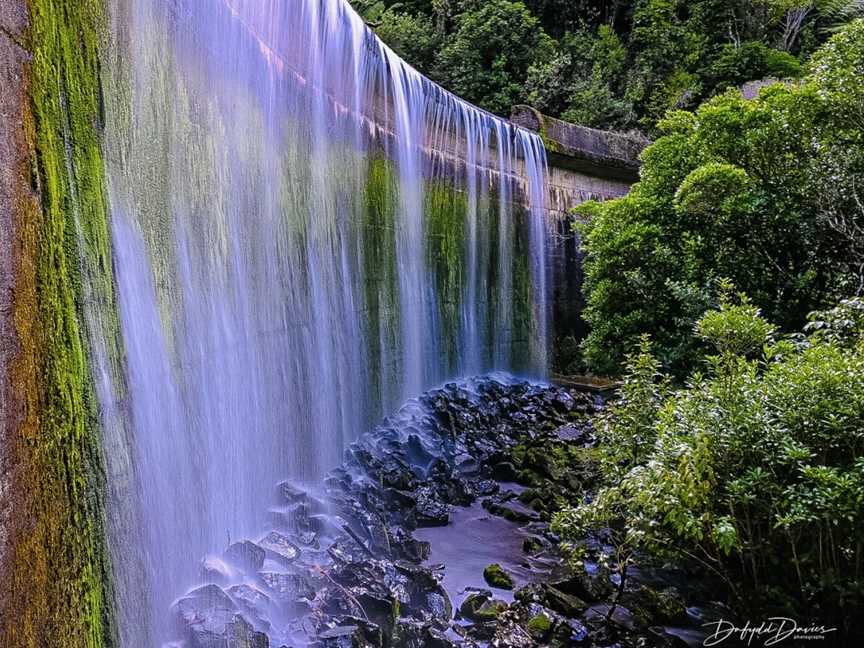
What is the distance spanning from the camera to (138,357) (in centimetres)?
423

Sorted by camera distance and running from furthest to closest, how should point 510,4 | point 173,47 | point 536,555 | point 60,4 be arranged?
point 510,4 < point 536,555 < point 173,47 < point 60,4

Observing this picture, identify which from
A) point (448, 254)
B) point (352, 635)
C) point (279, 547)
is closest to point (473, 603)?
point (352, 635)

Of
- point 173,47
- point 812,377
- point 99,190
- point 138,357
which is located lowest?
point 812,377

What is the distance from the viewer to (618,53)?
881 inches

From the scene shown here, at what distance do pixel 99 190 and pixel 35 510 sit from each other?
184 cm

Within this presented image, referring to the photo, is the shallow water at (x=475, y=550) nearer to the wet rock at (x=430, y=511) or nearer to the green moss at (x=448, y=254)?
the wet rock at (x=430, y=511)

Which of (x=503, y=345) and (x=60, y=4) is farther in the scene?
(x=503, y=345)

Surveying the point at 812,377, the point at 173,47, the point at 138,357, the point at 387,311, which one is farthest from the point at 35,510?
the point at 387,311

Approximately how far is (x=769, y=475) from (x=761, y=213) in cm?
517

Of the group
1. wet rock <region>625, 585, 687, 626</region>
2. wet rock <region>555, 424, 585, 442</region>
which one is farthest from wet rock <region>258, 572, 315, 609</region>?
wet rock <region>555, 424, 585, 442</region>

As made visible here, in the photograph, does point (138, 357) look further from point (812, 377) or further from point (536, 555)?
point (536, 555)

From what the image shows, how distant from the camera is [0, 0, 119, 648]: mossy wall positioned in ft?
7.86

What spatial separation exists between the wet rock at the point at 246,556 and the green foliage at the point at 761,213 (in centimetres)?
603
